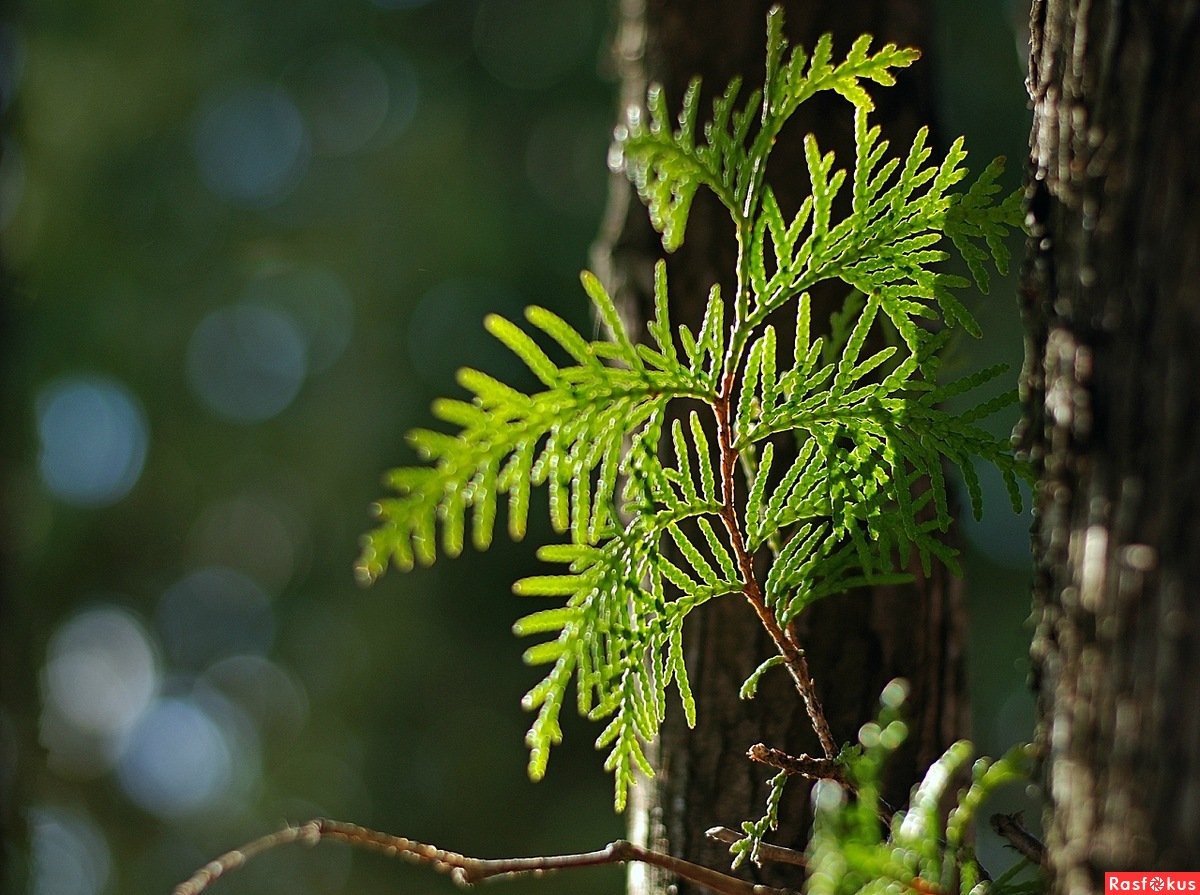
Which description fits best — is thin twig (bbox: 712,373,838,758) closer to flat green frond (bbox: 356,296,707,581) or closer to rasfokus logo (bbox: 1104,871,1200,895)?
flat green frond (bbox: 356,296,707,581)

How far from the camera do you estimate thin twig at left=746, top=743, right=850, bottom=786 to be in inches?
21.4

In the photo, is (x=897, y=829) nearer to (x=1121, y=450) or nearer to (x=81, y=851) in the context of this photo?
(x=1121, y=450)

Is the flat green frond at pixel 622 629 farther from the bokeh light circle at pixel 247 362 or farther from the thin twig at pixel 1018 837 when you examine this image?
the bokeh light circle at pixel 247 362

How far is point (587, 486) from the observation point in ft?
1.78

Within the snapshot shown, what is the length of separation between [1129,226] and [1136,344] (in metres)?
0.04

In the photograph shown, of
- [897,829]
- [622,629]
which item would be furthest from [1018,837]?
[622,629]

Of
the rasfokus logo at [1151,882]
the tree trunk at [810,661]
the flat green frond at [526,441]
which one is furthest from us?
the tree trunk at [810,661]

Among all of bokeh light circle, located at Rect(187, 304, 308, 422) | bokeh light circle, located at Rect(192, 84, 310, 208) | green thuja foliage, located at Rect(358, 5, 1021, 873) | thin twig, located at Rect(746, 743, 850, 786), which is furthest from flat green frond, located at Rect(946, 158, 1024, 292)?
bokeh light circle, located at Rect(192, 84, 310, 208)

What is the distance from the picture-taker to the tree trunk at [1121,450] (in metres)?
0.36

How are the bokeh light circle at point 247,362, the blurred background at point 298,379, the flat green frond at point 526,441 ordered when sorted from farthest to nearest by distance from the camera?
the bokeh light circle at point 247,362, the blurred background at point 298,379, the flat green frond at point 526,441

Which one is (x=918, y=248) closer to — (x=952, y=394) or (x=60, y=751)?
(x=952, y=394)

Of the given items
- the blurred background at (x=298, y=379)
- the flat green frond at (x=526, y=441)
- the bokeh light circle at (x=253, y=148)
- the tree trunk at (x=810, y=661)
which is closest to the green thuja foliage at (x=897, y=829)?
the flat green frond at (x=526, y=441)

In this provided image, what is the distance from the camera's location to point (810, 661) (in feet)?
2.67

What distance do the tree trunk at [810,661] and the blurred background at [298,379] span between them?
336 cm
